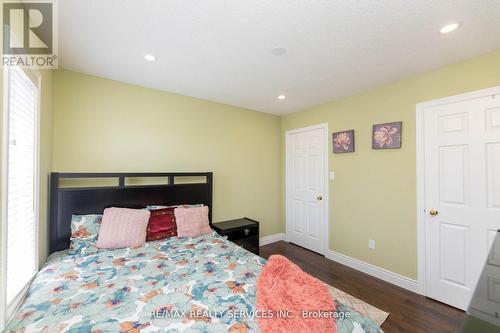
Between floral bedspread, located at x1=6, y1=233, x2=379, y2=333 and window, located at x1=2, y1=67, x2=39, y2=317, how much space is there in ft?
0.40

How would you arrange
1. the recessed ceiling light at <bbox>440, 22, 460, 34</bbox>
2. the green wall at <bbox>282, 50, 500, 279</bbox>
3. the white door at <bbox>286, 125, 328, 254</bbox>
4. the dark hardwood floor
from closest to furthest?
the recessed ceiling light at <bbox>440, 22, 460, 34</bbox> → the dark hardwood floor → the green wall at <bbox>282, 50, 500, 279</bbox> → the white door at <bbox>286, 125, 328, 254</bbox>

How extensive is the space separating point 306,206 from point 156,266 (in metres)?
2.56

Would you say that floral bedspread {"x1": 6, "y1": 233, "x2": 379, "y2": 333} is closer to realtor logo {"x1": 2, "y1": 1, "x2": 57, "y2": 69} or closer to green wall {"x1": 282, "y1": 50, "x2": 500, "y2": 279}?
realtor logo {"x1": 2, "y1": 1, "x2": 57, "y2": 69}

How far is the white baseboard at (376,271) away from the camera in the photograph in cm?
235

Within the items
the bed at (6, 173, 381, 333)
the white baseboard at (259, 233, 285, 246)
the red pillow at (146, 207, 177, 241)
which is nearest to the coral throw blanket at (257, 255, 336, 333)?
the bed at (6, 173, 381, 333)

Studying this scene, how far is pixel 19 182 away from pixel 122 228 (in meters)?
0.86

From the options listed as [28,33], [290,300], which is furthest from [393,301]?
[28,33]

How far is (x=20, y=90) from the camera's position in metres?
1.45

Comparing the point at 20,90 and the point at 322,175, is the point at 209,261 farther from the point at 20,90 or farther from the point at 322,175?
the point at 322,175

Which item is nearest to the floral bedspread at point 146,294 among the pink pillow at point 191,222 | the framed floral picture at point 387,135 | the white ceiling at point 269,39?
the pink pillow at point 191,222

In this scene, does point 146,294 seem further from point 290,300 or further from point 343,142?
point 343,142

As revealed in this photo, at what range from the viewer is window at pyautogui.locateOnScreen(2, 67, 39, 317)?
1181mm

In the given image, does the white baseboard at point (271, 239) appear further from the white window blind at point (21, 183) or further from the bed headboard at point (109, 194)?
the white window blind at point (21, 183)

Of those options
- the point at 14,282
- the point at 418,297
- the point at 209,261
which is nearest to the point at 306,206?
the point at 418,297
